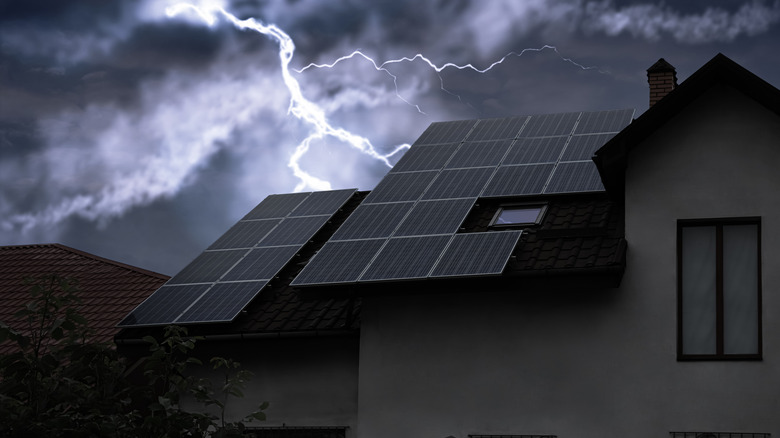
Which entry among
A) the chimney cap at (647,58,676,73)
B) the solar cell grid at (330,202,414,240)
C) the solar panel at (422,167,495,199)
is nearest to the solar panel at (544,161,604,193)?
the solar panel at (422,167,495,199)

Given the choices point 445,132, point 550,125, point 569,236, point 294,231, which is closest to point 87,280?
point 294,231

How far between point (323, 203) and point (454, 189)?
14.6ft

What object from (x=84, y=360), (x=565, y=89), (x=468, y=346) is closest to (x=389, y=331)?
(x=468, y=346)

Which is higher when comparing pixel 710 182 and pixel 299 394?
pixel 710 182

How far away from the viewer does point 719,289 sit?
548 inches

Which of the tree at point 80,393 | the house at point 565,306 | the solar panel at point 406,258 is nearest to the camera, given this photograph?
the tree at point 80,393

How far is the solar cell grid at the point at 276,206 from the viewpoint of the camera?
21.3m

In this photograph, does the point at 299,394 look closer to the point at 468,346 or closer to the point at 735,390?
the point at 468,346

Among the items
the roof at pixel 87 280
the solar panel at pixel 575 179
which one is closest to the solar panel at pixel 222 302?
the roof at pixel 87 280

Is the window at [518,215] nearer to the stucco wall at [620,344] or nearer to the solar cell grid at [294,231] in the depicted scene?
the stucco wall at [620,344]

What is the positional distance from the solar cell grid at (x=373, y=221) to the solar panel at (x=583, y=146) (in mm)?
2951

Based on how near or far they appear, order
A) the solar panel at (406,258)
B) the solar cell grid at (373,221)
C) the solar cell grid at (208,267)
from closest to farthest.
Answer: the solar panel at (406,258) → the solar cell grid at (373,221) → the solar cell grid at (208,267)

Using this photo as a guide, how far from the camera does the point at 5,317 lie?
2344 centimetres

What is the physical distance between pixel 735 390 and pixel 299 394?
6560 mm
